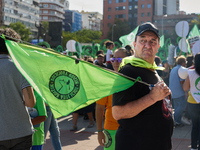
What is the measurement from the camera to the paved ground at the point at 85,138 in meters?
5.95

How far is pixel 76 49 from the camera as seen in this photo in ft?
60.4

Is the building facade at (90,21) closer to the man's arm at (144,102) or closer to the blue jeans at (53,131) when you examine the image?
the blue jeans at (53,131)

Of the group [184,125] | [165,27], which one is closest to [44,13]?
[165,27]

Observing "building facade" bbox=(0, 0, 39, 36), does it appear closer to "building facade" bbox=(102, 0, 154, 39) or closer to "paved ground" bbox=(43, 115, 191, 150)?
"building facade" bbox=(102, 0, 154, 39)

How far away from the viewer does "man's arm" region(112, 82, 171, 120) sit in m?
2.13

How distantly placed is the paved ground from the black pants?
329 centimetres

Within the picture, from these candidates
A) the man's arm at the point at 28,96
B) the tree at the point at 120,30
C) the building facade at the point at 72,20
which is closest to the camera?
the man's arm at the point at 28,96

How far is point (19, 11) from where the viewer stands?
8569 centimetres

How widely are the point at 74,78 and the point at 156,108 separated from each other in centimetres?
70

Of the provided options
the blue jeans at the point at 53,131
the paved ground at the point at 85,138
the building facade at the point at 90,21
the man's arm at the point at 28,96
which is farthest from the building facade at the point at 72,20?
the man's arm at the point at 28,96

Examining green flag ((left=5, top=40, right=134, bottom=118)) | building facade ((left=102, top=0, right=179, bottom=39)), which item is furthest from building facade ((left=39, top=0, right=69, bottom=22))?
green flag ((left=5, top=40, right=134, bottom=118))

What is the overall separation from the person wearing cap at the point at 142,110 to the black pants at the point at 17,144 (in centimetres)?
86

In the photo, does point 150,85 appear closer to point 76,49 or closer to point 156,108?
point 156,108

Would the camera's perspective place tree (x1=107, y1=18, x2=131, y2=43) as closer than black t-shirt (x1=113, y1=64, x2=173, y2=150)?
No
